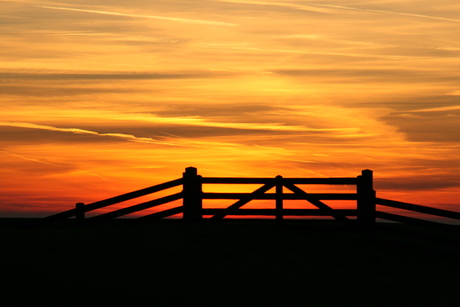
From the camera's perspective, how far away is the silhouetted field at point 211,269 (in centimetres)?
1069

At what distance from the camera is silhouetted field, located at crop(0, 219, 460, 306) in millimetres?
10688

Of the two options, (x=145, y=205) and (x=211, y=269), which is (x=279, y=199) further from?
(x=211, y=269)

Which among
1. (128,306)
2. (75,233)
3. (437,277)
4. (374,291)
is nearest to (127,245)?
(75,233)

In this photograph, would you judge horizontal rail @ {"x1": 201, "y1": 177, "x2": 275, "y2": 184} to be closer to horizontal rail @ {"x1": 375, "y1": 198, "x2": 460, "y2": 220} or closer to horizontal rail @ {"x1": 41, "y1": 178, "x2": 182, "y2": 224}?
horizontal rail @ {"x1": 41, "y1": 178, "x2": 182, "y2": 224}

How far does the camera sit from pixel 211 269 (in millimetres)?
12508

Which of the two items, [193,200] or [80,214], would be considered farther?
[80,214]

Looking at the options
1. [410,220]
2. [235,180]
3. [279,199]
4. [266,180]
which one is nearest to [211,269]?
[235,180]

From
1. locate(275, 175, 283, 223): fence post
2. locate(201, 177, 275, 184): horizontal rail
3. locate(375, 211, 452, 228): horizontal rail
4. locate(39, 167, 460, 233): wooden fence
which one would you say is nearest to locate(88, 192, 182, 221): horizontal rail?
locate(39, 167, 460, 233): wooden fence

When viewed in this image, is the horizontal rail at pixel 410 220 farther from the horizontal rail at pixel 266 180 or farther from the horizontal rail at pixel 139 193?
the horizontal rail at pixel 139 193

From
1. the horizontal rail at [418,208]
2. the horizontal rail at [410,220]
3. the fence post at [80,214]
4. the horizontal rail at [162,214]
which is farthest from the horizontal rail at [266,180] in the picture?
the fence post at [80,214]

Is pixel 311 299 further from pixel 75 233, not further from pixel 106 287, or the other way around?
pixel 75 233

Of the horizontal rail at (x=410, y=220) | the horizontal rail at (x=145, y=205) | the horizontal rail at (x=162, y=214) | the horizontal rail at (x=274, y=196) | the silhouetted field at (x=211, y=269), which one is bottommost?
the silhouetted field at (x=211, y=269)

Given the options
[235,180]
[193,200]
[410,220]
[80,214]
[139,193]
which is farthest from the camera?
[80,214]

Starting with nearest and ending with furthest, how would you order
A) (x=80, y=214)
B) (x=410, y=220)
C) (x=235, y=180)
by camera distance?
1. (x=410, y=220)
2. (x=235, y=180)
3. (x=80, y=214)
